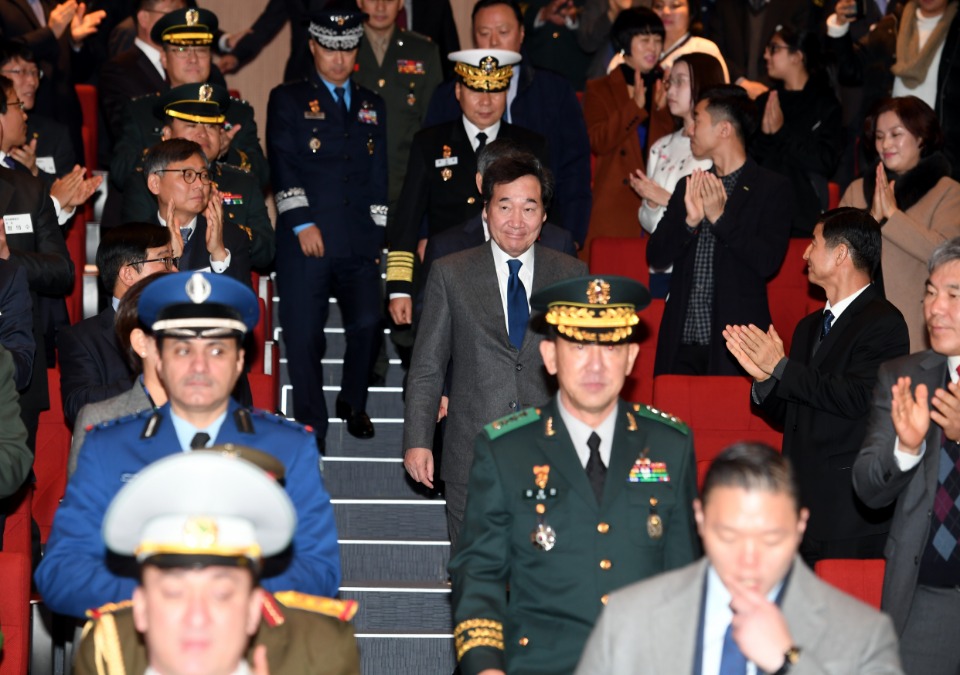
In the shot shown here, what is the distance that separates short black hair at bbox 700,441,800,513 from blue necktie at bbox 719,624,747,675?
30 centimetres

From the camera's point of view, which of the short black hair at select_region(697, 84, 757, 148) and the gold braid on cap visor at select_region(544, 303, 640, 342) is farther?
the short black hair at select_region(697, 84, 757, 148)

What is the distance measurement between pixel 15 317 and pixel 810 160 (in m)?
4.91

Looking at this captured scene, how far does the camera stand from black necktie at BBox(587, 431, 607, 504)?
3896 millimetres

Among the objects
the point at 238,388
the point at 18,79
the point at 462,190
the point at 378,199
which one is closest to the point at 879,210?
the point at 462,190

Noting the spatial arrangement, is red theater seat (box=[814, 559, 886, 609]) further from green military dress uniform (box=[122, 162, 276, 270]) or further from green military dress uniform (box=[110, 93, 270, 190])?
green military dress uniform (box=[110, 93, 270, 190])

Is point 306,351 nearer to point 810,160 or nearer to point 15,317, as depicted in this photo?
point 15,317

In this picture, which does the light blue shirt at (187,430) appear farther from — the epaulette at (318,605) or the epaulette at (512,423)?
the epaulette at (512,423)

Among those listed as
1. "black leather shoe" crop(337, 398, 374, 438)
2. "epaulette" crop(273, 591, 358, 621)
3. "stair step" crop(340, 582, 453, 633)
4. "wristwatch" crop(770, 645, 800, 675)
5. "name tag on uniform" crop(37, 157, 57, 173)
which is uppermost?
"name tag on uniform" crop(37, 157, 57, 173)

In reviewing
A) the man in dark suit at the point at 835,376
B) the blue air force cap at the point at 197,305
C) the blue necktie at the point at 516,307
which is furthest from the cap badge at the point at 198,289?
the man in dark suit at the point at 835,376

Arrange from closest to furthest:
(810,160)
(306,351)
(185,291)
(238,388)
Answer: (185,291)
(238,388)
(306,351)
(810,160)

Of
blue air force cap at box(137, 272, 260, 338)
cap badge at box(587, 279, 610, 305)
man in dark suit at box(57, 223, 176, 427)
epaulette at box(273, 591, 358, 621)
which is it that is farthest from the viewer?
man in dark suit at box(57, 223, 176, 427)

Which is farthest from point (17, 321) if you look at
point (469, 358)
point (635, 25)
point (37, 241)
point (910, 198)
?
point (635, 25)

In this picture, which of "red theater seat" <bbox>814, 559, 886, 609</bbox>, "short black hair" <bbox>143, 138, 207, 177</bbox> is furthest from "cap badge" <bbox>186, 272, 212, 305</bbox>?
"short black hair" <bbox>143, 138, 207, 177</bbox>

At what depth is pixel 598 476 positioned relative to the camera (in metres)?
3.90
